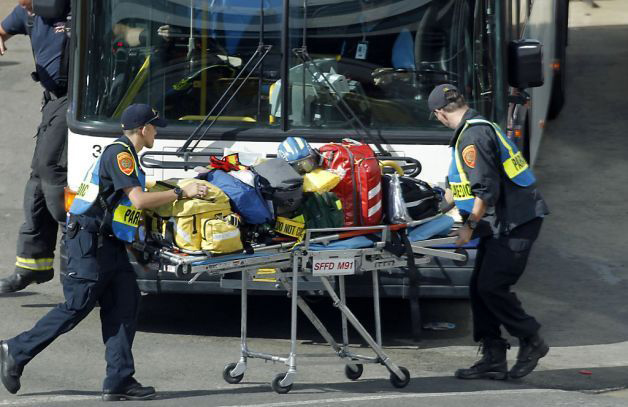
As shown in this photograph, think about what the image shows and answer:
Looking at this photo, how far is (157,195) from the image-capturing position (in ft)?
20.0

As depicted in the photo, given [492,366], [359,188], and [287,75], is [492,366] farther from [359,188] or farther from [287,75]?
[287,75]

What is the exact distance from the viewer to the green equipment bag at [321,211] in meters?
6.45

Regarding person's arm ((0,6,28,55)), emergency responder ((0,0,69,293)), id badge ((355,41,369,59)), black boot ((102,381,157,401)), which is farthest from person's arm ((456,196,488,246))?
person's arm ((0,6,28,55))

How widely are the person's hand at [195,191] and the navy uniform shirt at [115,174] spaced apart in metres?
0.26

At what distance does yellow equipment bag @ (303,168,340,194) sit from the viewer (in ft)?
21.1

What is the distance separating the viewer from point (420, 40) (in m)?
7.73

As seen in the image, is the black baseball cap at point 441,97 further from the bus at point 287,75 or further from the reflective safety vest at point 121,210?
the reflective safety vest at point 121,210

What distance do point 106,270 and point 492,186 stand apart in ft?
7.10

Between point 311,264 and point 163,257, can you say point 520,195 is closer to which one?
point 311,264

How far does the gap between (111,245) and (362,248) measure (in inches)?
53.4

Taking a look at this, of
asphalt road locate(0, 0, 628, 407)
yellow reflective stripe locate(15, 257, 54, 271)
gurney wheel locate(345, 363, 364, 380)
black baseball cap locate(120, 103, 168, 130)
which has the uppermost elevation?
black baseball cap locate(120, 103, 168, 130)

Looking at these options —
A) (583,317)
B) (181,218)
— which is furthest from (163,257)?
(583,317)

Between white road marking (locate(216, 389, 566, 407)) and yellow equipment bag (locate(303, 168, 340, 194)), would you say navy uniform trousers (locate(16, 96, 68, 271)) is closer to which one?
yellow equipment bag (locate(303, 168, 340, 194))

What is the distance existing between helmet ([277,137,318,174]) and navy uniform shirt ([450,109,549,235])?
2.70 feet
